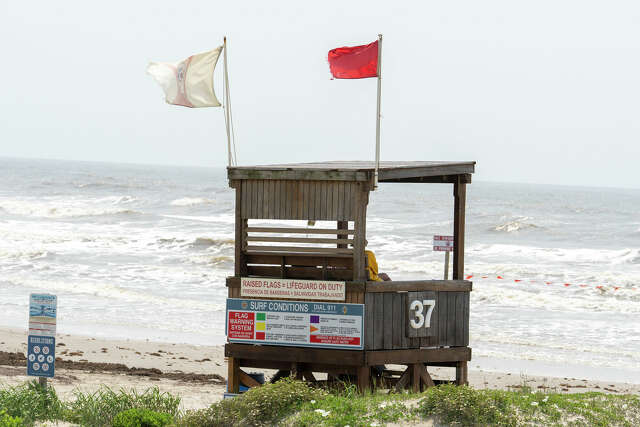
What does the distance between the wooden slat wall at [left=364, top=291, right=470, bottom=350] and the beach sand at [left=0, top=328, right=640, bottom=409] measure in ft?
6.62

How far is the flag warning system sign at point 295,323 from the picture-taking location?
362 inches

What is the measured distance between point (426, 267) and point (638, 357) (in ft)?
49.4

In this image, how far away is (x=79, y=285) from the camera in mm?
23234

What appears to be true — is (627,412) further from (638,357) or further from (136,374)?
(638,357)

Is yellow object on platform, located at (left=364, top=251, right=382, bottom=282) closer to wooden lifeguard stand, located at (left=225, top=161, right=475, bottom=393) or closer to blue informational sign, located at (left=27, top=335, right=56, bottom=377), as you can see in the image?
wooden lifeguard stand, located at (left=225, top=161, right=475, bottom=393)

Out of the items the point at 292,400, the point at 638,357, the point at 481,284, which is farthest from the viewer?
the point at 481,284

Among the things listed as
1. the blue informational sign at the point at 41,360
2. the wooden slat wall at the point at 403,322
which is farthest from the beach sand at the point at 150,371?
the wooden slat wall at the point at 403,322

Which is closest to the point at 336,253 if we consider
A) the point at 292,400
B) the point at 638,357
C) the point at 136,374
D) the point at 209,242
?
the point at 292,400

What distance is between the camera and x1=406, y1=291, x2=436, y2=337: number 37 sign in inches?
374

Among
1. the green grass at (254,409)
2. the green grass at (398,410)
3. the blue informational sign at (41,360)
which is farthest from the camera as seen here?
the blue informational sign at (41,360)

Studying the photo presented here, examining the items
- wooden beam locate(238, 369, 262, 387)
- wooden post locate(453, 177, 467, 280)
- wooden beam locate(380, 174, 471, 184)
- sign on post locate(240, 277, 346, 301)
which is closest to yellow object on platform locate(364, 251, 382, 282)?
sign on post locate(240, 277, 346, 301)

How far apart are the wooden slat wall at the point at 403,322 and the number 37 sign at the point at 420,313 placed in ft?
0.14

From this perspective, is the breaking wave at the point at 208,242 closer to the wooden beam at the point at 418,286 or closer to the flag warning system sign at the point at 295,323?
the flag warning system sign at the point at 295,323

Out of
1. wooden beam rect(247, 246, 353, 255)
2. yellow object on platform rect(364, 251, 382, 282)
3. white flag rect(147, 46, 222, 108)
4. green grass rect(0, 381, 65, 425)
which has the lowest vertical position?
green grass rect(0, 381, 65, 425)
